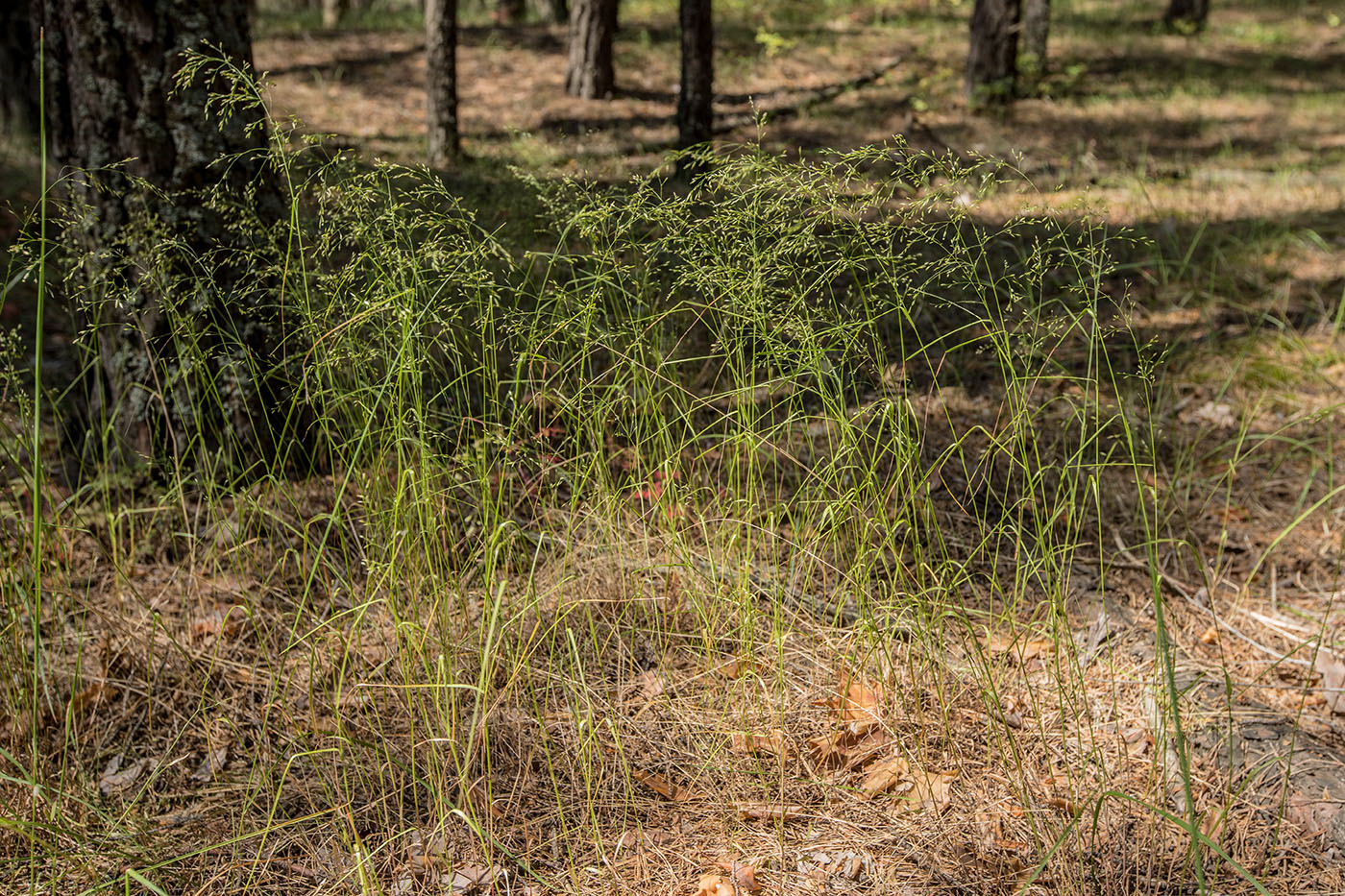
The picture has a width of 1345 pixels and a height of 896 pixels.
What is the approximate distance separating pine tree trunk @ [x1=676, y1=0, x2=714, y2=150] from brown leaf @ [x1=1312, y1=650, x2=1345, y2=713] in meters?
4.51

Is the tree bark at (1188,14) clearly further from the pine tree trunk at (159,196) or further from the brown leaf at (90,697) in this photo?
the brown leaf at (90,697)

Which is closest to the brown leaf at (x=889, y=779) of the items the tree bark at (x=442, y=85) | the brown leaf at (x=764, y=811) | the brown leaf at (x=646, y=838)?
the brown leaf at (x=764, y=811)

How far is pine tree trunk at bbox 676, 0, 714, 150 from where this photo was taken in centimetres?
581

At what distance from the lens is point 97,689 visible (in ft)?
7.59

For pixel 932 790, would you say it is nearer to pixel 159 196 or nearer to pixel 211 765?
pixel 211 765

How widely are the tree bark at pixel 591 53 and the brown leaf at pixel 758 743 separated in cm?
770

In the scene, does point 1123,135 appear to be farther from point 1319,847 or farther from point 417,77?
point 1319,847

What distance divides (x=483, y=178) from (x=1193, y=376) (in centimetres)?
429

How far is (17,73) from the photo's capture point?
6.64 metres

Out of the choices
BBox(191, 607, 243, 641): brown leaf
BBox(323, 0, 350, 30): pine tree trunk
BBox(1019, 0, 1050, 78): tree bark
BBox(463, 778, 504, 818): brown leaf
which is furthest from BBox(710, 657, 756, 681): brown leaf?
BBox(323, 0, 350, 30): pine tree trunk

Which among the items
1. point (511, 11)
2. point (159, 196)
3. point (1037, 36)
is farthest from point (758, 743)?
point (511, 11)

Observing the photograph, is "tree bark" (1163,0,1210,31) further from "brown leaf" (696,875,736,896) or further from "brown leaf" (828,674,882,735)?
"brown leaf" (696,875,736,896)

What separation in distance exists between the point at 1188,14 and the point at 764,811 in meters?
14.2

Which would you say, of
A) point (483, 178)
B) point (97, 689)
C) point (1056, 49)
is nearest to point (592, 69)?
point (483, 178)
